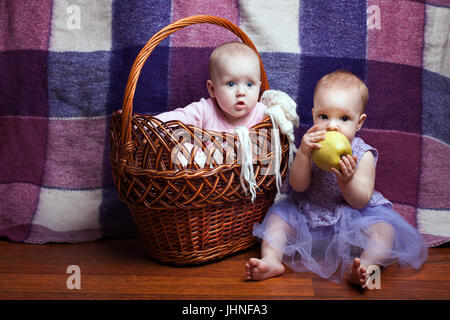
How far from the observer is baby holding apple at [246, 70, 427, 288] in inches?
43.2

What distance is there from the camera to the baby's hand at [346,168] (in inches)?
42.6

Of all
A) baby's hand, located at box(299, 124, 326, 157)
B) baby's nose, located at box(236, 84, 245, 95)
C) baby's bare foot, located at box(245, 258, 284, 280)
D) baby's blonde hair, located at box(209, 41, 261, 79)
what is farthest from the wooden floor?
baby's blonde hair, located at box(209, 41, 261, 79)

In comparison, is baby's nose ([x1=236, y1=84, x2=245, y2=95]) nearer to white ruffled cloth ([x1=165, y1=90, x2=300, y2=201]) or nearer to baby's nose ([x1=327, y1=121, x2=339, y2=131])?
white ruffled cloth ([x1=165, y1=90, x2=300, y2=201])

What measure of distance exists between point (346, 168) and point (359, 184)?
0.28ft

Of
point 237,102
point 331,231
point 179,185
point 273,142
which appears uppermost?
point 237,102

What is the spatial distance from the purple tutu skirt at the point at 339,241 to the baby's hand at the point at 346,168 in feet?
0.40

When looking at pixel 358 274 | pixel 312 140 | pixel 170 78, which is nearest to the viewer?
pixel 358 274

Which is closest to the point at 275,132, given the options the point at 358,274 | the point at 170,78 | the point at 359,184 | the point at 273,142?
the point at 273,142

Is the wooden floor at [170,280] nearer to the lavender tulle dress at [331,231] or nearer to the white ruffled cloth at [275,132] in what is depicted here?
the lavender tulle dress at [331,231]

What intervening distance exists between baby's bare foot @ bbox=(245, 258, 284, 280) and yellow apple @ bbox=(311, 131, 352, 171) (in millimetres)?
283

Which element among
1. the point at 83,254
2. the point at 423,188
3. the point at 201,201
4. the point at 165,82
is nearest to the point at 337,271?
the point at 201,201

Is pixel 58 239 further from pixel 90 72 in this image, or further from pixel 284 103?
pixel 284 103

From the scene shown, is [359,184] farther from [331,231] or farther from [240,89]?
[240,89]

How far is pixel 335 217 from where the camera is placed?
1188 millimetres
